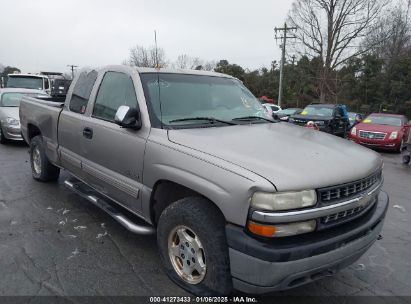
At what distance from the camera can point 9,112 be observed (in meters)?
9.83

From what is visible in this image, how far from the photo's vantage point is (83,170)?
432cm

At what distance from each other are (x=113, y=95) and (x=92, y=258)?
1707mm

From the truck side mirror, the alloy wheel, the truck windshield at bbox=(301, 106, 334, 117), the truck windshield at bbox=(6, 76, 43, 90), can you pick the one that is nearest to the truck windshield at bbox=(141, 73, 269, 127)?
the truck side mirror

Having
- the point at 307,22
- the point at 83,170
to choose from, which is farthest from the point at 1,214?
the point at 307,22

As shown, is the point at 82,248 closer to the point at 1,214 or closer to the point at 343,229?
the point at 1,214

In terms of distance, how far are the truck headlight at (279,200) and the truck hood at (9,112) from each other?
29.6 ft

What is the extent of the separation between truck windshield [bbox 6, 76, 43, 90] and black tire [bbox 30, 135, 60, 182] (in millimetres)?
11944

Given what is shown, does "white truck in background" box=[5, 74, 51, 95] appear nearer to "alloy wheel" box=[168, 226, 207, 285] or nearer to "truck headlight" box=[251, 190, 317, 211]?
"alloy wheel" box=[168, 226, 207, 285]

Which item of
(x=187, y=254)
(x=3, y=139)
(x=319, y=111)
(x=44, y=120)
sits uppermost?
(x=44, y=120)

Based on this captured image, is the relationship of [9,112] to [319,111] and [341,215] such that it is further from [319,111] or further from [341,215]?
[319,111]

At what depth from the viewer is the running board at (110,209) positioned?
11.0 ft

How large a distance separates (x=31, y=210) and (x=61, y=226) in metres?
0.79

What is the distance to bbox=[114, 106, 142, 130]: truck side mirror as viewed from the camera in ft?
10.7

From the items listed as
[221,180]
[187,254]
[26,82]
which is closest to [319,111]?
[26,82]
